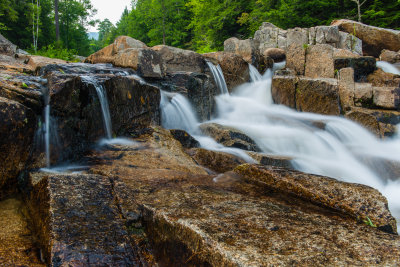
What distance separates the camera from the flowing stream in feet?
19.0

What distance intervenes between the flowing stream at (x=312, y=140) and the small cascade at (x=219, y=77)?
3.41ft

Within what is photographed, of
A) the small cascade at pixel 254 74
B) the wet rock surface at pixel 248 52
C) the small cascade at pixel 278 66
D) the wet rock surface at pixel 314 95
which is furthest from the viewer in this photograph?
the small cascade at pixel 278 66

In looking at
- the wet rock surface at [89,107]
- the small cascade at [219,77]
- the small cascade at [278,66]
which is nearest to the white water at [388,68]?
the small cascade at [278,66]

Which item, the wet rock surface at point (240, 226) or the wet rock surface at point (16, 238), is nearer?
the wet rock surface at point (240, 226)

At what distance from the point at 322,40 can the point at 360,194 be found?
16947 mm

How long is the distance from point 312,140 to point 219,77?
5292 mm

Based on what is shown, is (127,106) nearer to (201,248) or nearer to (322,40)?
(201,248)

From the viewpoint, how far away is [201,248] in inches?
70.9

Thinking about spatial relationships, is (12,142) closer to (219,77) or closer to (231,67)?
(219,77)

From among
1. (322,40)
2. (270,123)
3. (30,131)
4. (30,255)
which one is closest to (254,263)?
(30,255)

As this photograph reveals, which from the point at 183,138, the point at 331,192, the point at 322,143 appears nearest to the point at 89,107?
the point at 183,138

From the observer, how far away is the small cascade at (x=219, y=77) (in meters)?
11.2

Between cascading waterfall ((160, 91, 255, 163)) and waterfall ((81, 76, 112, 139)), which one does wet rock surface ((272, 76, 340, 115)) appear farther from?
waterfall ((81, 76, 112, 139))

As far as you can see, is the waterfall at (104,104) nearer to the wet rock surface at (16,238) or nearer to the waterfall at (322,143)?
the wet rock surface at (16,238)
